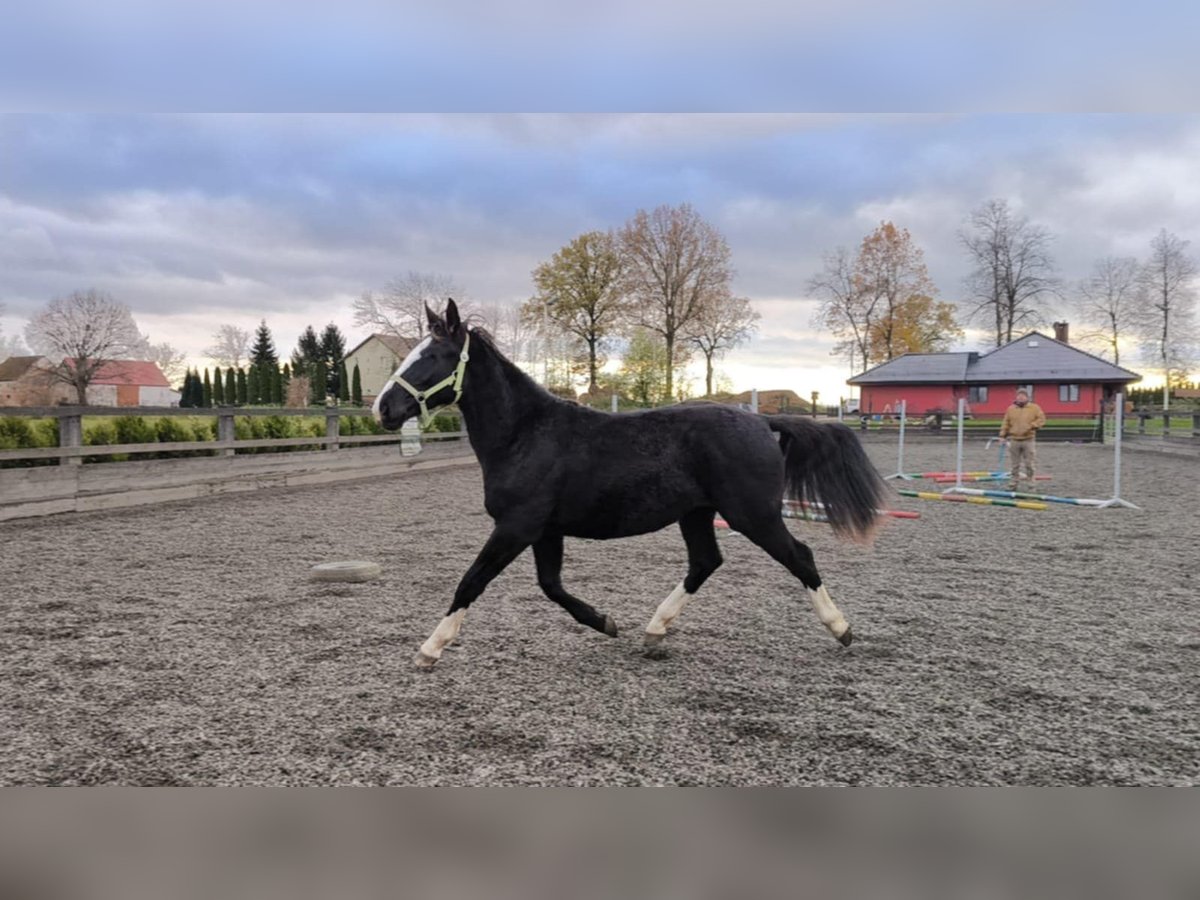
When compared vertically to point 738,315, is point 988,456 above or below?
below

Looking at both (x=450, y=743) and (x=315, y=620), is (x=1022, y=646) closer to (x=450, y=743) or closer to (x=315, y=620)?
(x=450, y=743)

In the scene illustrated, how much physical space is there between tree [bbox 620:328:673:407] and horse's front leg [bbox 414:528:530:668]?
2717 mm

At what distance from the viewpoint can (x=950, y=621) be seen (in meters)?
3.80

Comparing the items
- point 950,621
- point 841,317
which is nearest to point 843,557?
point 950,621

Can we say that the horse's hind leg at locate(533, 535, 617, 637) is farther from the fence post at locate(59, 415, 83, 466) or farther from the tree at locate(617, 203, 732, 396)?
the fence post at locate(59, 415, 83, 466)

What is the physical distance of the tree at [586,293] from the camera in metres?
5.01

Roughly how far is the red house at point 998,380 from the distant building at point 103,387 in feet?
62.8

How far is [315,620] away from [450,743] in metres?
1.80

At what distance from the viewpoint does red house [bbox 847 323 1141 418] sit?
78.5ft

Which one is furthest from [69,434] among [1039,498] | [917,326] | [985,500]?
[917,326]

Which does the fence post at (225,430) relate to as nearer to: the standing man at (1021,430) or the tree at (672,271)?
the tree at (672,271)

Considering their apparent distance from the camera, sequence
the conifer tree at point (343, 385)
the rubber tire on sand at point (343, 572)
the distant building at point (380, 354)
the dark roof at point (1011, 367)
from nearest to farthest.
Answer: the rubber tire on sand at point (343, 572) → the distant building at point (380, 354) → the conifer tree at point (343, 385) → the dark roof at point (1011, 367)

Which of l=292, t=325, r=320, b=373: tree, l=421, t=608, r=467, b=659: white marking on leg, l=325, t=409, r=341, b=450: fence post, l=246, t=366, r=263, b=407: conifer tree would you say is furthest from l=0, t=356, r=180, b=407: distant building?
l=421, t=608, r=467, b=659: white marking on leg

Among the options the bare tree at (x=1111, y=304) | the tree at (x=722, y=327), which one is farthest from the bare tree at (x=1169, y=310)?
the tree at (x=722, y=327)
